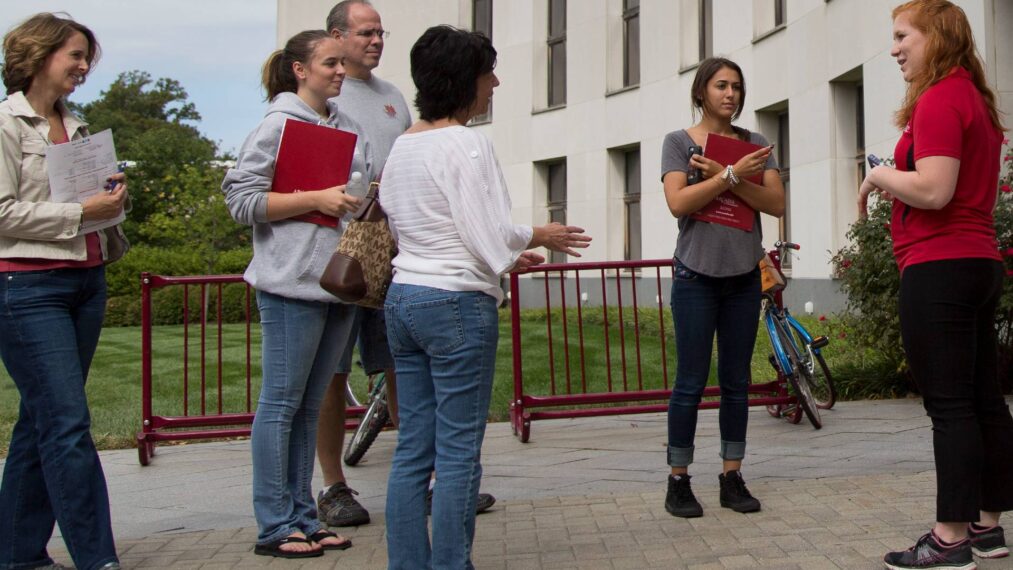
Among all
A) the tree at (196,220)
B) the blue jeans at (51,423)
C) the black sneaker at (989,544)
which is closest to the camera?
the blue jeans at (51,423)

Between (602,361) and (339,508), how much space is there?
750 centimetres

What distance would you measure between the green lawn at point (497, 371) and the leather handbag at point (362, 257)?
13.1ft

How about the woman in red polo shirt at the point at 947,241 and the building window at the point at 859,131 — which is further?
the building window at the point at 859,131

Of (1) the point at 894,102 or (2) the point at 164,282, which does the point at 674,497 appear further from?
(1) the point at 894,102

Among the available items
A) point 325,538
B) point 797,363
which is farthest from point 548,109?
point 325,538

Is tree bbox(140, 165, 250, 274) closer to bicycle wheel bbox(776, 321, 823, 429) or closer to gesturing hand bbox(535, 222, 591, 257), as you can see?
bicycle wheel bbox(776, 321, 823, 429)

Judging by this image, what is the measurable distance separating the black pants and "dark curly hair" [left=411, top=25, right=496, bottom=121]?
164cm

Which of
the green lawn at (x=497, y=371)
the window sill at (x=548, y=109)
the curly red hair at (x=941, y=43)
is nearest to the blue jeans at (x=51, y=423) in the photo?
the curly red hair at (x=941, y=43)

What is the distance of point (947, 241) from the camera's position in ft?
12.6

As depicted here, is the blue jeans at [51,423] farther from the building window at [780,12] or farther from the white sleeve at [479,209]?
the building window at [780,12]

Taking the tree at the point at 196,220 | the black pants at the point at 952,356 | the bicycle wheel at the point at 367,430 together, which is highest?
the tree at the point at 196,220

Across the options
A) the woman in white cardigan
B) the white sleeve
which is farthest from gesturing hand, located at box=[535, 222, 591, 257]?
the white sleeve

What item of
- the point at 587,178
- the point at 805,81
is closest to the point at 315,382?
the point at 805,81

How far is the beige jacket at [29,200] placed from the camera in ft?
12.8
